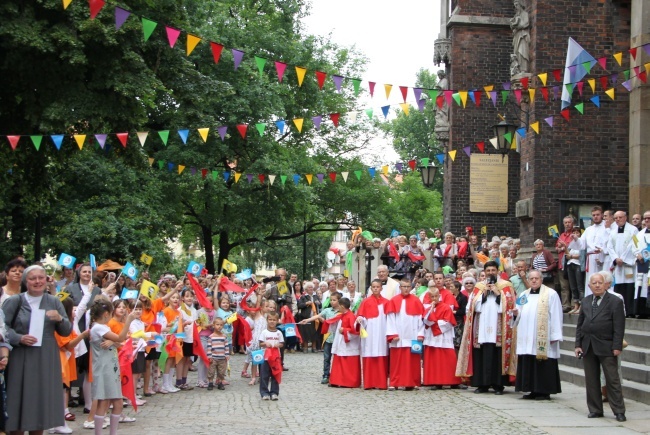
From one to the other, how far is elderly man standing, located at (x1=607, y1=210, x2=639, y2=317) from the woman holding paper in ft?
34.0

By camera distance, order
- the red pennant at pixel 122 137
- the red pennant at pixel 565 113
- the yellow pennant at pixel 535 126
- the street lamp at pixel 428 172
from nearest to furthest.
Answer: the red pennant at pixel 122 137 → the yellow pennant at pixel 535 126 → the red pennant at pixel 565 113 → the street lamp at pixel 428 172

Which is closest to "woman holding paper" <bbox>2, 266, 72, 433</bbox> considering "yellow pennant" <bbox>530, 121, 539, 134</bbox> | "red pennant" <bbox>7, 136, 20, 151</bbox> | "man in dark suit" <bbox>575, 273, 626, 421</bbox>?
"man in dark suit" <bbox>575, 273, 626, 421</bbox>

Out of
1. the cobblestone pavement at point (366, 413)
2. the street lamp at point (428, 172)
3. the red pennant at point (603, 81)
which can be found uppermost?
the red pennant at point (603, 81)

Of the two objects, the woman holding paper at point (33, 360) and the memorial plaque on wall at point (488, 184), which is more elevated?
the memorial plaque on wall at point (488, 184)

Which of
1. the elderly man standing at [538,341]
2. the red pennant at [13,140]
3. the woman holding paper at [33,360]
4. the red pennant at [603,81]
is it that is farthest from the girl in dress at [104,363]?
the red pennant at [603,81]

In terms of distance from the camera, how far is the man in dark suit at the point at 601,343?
485 inches

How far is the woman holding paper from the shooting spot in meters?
9.29

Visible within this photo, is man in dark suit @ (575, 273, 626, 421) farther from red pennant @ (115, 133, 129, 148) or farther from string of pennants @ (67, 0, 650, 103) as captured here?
red pennant @ (115, 133, 129, 148)

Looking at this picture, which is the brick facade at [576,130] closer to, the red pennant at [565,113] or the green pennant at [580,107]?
the red pennant at [565,113]

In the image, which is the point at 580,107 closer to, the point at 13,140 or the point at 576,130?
the point at 576,130

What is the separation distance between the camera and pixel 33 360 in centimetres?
945

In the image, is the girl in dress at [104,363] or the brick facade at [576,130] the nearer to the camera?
the girl in dress at [104,363]

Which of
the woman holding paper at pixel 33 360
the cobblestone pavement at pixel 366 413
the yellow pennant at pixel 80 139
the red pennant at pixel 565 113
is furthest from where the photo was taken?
the red pennant at pixel 565 113

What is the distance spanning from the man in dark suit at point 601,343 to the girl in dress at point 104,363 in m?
5.74
